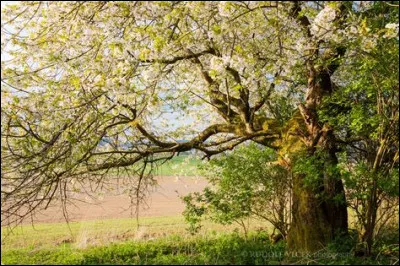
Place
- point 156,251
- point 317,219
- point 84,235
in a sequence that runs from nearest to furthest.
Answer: point 317,219, point 156,251, point 84,235

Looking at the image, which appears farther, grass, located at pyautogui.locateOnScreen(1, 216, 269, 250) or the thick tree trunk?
grass, located at pyautogui.locateOnScreen(1, 216, 269, 250)

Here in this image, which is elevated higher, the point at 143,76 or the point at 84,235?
the point at 143,76

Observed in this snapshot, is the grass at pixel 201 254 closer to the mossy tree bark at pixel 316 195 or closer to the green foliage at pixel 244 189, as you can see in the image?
the mossy tree bark at pixel 316 195

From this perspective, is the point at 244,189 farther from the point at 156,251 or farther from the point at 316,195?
the point at 316,195

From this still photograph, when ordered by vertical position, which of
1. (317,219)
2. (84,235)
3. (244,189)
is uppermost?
(244,189)

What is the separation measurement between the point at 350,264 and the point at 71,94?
209 inches

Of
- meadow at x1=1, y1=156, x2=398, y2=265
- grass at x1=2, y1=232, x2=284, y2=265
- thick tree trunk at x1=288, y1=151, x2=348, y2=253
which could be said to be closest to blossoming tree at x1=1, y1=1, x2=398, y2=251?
thick tree trunk at x1=288, y1=151, x2=348, y2=253

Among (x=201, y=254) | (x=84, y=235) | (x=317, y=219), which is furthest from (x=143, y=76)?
(x=84, y=235)

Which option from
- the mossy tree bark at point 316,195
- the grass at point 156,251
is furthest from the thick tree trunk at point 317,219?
the grass at point 156,251

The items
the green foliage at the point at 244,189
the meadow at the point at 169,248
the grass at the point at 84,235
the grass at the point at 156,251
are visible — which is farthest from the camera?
the grass at the point at 84,235

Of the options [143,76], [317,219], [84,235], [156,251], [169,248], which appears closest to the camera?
[143,76]

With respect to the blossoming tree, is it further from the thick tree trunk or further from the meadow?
the meadow

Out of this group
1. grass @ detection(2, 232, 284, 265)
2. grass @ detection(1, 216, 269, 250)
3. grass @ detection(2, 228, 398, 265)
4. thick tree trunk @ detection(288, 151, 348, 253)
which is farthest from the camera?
grass @ detection(1, 216, 269, 250)

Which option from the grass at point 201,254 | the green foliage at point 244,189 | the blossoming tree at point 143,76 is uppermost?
the blossoming tree at point 143,76
